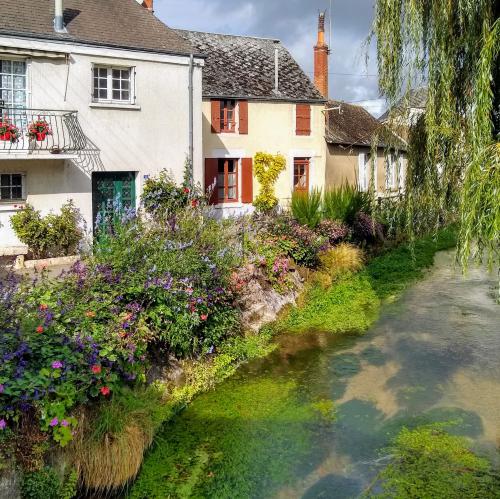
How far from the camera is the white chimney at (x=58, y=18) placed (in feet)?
53.4

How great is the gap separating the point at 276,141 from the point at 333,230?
Answer: 27.7 feet

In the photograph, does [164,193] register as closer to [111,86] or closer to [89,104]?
[89,104]

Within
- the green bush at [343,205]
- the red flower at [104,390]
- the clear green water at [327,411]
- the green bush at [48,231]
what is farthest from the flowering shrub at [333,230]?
the red flower at [104,390]

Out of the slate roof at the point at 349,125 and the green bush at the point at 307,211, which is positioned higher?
the slate roof at the point at 349,125

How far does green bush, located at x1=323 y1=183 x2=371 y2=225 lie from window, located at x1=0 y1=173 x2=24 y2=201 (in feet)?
28.7

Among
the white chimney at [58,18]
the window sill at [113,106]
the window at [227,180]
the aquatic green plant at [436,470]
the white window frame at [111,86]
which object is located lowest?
the aquatic green plant at [436,470]

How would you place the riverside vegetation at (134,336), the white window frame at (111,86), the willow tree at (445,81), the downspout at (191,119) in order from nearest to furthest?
the riverside vegetation at (134,336)
the willow tree at (445,81)
the white window frame at (111,86)
the downspout at (191,119)

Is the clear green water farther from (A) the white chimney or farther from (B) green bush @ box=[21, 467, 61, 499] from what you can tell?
(A) the white chimney

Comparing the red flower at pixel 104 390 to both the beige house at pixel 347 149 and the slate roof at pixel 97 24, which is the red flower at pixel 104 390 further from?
the beige house at pixel 347 149

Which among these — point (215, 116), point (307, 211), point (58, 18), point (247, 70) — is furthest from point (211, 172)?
point (58, 18)

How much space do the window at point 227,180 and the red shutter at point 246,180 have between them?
289 millimetres

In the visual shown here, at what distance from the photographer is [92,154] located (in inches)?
663

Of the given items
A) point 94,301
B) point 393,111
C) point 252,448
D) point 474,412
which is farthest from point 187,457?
point 393,111

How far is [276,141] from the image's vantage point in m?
25.5
